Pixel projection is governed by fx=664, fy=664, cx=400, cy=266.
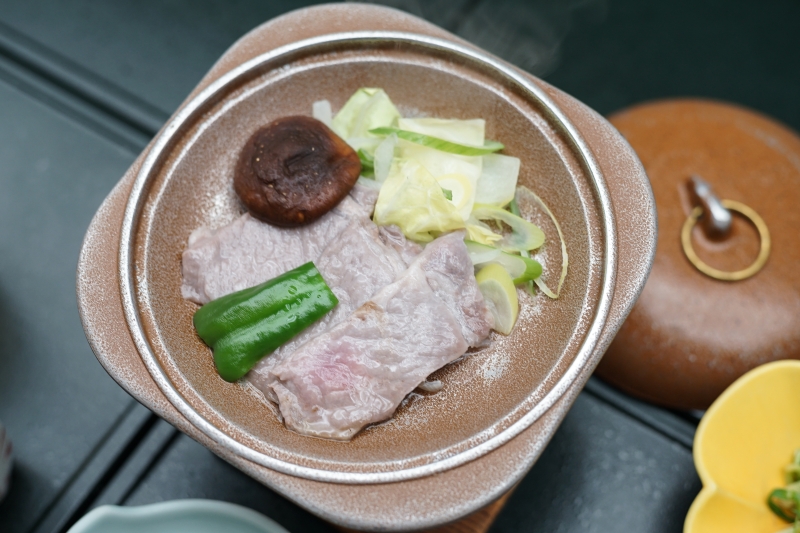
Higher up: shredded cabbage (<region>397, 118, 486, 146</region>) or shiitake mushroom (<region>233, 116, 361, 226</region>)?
shredded cabbage (<region>397, 118, 486, 146</region>)

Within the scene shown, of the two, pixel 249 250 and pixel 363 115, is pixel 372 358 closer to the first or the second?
pixel 249 250

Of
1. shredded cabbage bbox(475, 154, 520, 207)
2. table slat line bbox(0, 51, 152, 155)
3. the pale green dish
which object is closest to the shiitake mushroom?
shredded cabbage bbox(475, 154, 520, 207)

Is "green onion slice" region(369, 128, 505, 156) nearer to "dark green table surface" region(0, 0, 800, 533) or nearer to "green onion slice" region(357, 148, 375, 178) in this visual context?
"green onion slice" region(357, 148, 375, 178)

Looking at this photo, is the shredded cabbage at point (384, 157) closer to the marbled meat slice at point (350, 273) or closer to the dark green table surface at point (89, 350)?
the marbled meat slice at point (350, 273)

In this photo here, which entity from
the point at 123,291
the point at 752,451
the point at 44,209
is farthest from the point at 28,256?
the point at 752,451

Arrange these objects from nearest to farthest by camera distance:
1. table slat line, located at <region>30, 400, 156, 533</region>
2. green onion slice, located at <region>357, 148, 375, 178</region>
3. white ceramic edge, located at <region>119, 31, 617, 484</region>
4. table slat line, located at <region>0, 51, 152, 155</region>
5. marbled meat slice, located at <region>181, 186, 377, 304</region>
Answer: white ceramic edge, located at <region>119, 31, 617, 484</region>
marbled meat slice, located at <region>181, 186, 377, 304</region>
green onion slice, located at <region>357, 148, 375, 178</region>
table slat line, located at <region>30, 400, 156, 533</region>
table slat line, located at <region>0, 51, 152, 155</region>

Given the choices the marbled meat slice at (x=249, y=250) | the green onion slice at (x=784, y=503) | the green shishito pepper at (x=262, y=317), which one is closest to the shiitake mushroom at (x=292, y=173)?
the marbled meat slice at (x=249, y=250)

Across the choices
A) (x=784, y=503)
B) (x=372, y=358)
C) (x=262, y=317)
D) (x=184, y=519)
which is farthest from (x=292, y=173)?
(x=784, y=503)

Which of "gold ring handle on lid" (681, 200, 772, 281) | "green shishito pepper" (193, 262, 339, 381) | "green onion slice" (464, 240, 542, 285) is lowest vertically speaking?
"green shishito pepper" (193, 262, 339, 381)
